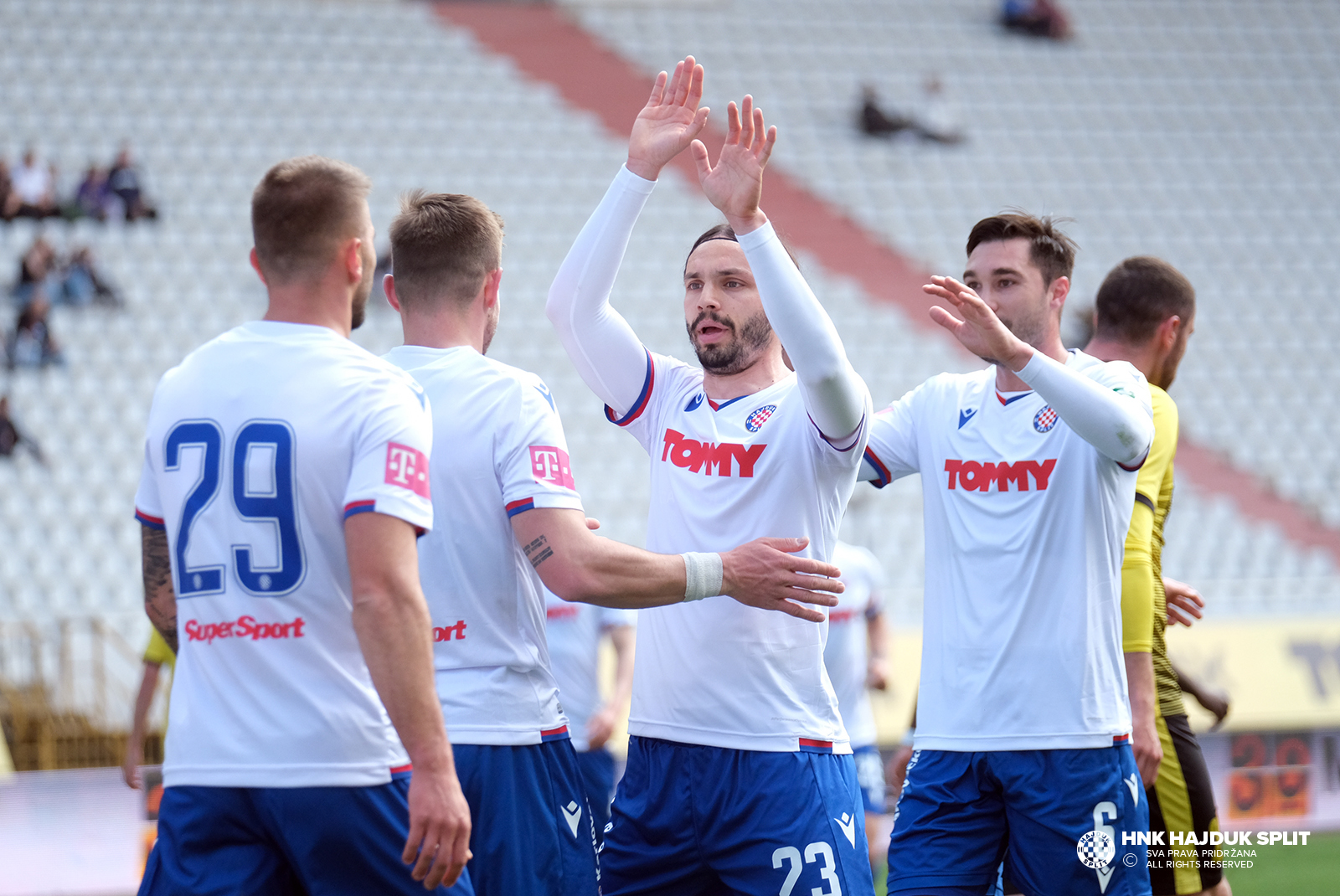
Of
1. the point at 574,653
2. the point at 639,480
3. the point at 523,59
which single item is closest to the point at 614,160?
the point at 523,59

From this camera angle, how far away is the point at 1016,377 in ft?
13.5

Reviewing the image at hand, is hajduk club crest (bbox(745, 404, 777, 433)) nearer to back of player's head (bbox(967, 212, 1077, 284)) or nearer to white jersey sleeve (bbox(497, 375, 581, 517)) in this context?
white jersey sleeve (bbox(497, 375, 581, 517))

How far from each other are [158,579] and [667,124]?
173cm

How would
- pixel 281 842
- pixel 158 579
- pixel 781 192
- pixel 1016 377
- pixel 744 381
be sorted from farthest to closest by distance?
pixel 781 192
pixel 1016 377
pixel 744 381
pixel 158 579
pixel 281 842

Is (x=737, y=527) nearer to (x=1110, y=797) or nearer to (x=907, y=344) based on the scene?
(x=1110, y=797)

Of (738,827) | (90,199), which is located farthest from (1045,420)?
(90,199)

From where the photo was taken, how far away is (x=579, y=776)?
3383mm

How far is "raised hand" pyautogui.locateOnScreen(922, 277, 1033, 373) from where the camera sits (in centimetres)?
359

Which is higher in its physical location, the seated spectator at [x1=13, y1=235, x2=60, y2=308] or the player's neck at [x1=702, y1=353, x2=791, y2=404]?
the seated spectator at [x1=13, y1=235, x2=60, y2=308]

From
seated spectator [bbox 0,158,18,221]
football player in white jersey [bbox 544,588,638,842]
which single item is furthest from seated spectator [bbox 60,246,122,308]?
football player in white jersey [bbox 544,588,638,842]

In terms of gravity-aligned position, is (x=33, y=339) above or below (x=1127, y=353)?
above

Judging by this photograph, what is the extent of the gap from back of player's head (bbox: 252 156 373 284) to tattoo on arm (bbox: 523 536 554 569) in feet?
2.53

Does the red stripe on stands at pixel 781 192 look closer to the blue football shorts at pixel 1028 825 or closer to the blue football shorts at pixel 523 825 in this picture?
the blue football shorts at pixel 1028 825

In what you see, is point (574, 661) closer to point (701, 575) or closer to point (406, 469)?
point (701, 575)
